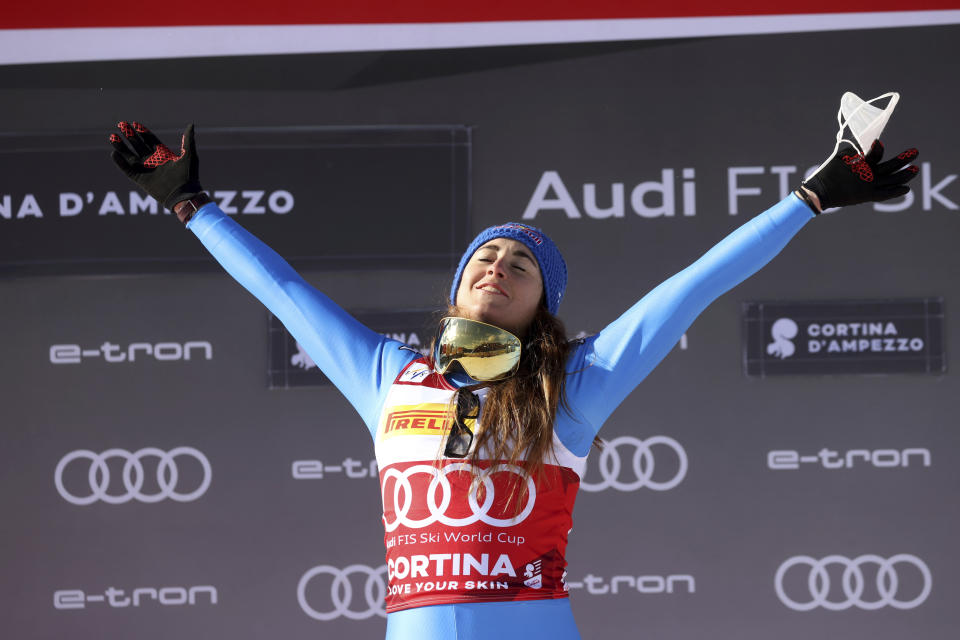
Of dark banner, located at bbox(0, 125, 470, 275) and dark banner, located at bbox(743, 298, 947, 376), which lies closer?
dark banner, located at bbox(743, 298, 947, 376)

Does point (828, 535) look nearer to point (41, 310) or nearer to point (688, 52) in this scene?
point (688, 52)

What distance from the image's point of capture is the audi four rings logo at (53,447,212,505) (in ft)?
10.9

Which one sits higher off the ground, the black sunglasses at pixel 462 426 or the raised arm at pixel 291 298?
the raised arm at pixel 291 298

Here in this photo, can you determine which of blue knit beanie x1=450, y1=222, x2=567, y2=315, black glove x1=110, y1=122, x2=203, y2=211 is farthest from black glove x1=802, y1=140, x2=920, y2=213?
black glove x1=110, y1=122, x2=203, y2=211

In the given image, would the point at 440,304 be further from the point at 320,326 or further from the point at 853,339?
the point at 320,326

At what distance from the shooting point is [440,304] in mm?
3229

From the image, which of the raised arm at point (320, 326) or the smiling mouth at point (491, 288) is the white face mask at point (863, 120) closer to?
the smiling mouth at point (491, 288)

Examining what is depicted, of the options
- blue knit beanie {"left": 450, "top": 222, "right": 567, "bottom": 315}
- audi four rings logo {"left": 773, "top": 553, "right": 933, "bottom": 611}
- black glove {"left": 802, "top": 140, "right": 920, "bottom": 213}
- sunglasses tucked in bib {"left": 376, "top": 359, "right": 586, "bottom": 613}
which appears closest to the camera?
sunglasses tucked in bib {"left": 376, "top": 359, "right": 586, "bottom": 613}

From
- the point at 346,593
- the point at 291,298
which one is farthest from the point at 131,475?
the point at 291,298

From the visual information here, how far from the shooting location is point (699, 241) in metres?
3.28

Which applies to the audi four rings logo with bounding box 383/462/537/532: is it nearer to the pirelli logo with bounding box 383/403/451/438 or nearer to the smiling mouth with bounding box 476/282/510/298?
the pirelli logo with bounding box 383/403/451/438

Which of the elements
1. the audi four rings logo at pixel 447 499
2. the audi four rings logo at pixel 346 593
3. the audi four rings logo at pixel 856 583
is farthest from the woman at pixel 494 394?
the audi four rings logo at pixel 856 583

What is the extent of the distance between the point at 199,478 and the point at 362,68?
1.51 m

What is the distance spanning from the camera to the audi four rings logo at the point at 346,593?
3.28 meters
